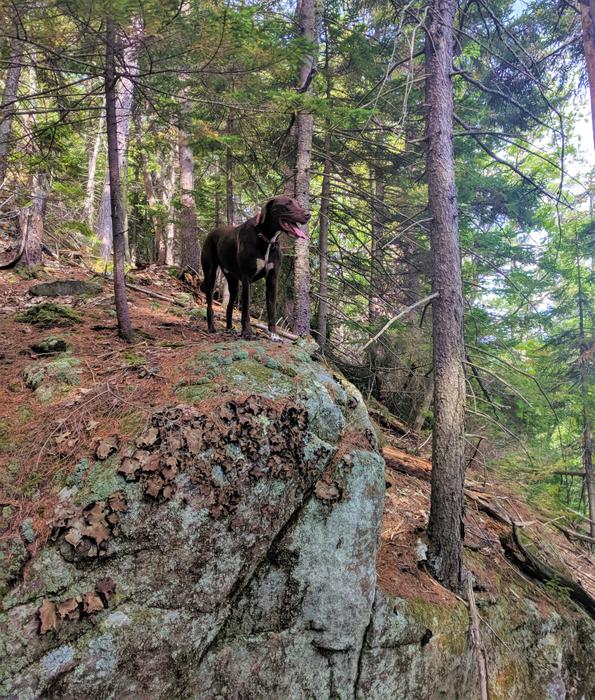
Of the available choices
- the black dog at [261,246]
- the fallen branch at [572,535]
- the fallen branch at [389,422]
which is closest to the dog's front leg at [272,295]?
the black dog at [261,246]

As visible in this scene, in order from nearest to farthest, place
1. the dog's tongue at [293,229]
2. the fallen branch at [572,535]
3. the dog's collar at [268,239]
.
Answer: the dog's tongue at [293,229], the dog's collar at [268,239], the fallen branch at [572,535]

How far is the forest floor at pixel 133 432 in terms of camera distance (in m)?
3.05

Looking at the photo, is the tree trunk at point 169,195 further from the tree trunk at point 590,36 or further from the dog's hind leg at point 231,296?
the tree trunk at point 590,36

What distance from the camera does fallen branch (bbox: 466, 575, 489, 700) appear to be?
13.0 ft

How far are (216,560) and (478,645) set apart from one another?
9.78 feet

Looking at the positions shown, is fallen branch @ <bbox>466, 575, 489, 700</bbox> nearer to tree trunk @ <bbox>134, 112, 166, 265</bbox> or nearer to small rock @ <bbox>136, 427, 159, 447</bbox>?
small rock @ <bbox>136, 427, 159, 447</bbox>

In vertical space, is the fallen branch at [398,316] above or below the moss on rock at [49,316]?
above

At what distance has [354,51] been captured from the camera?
311 inches

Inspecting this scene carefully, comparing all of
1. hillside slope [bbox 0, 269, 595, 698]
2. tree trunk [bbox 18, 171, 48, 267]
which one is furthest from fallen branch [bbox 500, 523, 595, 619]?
tree trunk [bbox 18, 171, 48, 267]

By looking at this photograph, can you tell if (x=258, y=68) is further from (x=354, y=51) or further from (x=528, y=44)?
(x=528, y=44)

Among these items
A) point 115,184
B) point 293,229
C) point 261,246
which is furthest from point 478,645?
point 115,184

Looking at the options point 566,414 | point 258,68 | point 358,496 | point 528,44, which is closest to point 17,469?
point 358,496

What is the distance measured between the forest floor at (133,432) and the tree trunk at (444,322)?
1.28 feet

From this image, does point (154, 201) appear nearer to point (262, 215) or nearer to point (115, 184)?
point (115, 184)
